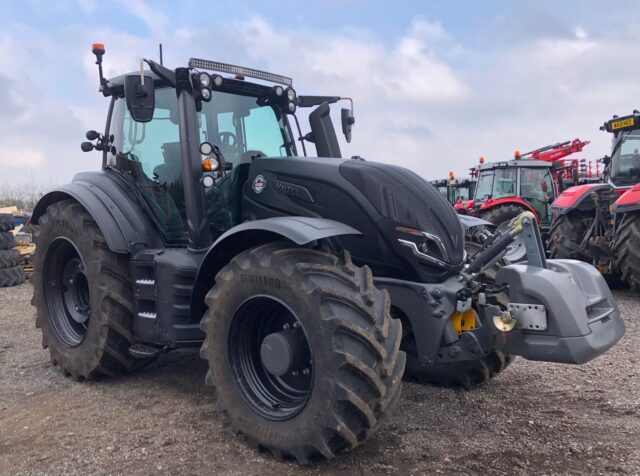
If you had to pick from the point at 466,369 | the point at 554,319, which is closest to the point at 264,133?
the point at 466,369

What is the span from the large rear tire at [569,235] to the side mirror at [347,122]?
5.22m

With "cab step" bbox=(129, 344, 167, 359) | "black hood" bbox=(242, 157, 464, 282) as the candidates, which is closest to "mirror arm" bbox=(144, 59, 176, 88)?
"black hood" bbox=(242, 157, 464, 282)

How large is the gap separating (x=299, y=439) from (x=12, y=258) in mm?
9397

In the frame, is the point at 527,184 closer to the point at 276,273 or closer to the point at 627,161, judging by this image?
the point at 627,161

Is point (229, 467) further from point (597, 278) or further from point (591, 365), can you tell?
Answer: point (591, 365)

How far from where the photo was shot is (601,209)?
8.88 m

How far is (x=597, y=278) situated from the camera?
346cm

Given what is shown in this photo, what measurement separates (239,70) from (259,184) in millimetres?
915

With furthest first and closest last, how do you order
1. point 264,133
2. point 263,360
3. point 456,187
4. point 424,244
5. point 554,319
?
point 456,187 → point 264,133 → point 424,244 → point 263,360 → point 554,319

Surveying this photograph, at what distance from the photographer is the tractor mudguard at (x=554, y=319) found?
3070 millimetres

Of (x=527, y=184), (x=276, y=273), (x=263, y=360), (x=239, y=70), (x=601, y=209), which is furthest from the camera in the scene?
(x=527, y=184)

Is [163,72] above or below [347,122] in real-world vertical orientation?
above

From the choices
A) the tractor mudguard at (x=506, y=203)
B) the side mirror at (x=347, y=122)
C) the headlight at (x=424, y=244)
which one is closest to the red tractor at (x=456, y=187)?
the tractor mudguard at (x=506, y=203)

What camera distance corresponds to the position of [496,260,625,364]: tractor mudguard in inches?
121
